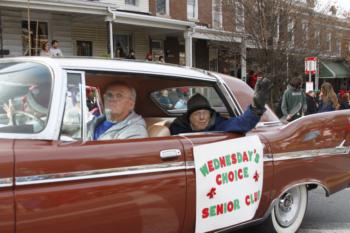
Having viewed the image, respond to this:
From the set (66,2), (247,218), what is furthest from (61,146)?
(66,2)

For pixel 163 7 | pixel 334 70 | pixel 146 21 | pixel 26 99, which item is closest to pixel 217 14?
pixel 163 7

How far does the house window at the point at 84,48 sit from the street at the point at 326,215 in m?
12.0

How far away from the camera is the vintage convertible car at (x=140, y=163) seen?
2762 millimetres

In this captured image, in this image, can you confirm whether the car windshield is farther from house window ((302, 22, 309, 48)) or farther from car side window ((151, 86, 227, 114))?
house window ((302, 22, 309, 48))

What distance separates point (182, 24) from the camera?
60.6 feet

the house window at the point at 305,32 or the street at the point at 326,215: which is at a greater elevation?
the house window at the point at 305,32

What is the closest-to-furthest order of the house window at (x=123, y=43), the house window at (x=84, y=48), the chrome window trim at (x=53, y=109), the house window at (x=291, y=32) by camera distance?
the chrome window trim at (x=53, y=109) → the house window at (x=84, y=48) → the house window at (x=123, y=43) → the house window at (x=291, y=32)

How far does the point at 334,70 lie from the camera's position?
31.7 metres

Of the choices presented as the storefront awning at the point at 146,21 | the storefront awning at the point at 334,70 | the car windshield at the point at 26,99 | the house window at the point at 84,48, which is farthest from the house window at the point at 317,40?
the car windshield at the point at 26,99

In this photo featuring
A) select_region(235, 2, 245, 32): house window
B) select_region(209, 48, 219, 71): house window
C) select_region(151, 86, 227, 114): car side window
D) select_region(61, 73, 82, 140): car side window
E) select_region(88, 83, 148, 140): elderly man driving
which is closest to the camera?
select_region(61, 73, 82, 140): car side window

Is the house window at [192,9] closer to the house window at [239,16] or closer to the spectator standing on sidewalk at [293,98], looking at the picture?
the house window at [239,16]

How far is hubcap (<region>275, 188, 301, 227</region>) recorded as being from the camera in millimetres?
4547

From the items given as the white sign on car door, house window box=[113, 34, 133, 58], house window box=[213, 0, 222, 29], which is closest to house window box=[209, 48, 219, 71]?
house window box=[213, 0, 222, 29]

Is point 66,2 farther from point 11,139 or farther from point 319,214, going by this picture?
point 11,139
